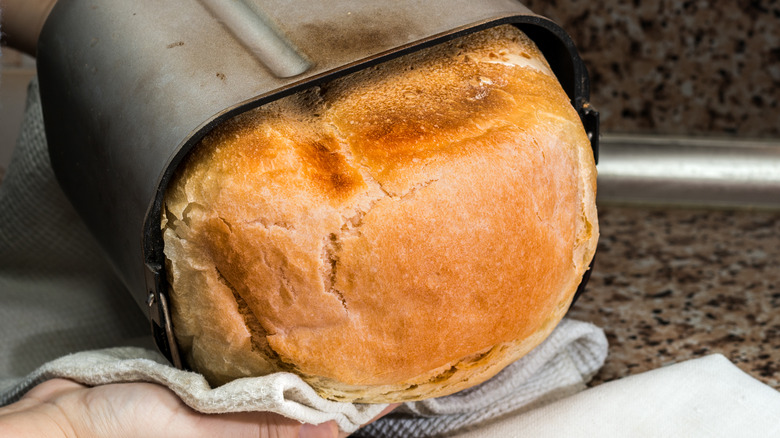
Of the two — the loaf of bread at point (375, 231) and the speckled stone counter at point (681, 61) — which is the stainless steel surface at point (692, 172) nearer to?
the speckled stone counter at point (681, 61)

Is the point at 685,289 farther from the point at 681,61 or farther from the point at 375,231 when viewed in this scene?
the point at 375,231

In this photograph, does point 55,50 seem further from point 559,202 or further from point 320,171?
point 559,202

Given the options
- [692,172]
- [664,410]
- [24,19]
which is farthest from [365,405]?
[692,172]

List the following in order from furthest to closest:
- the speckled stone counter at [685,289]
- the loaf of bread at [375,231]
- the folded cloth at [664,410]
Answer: the speckled stone counter at [685,289]
the folded cloth at [664,410]
the loaf of bread at [375,231]

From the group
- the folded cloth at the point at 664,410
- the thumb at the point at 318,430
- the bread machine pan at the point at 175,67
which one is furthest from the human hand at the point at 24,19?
the folded cloth at the point at 664,410

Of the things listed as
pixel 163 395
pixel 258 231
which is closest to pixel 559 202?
pixel 258 231

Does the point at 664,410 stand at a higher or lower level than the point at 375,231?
lower
